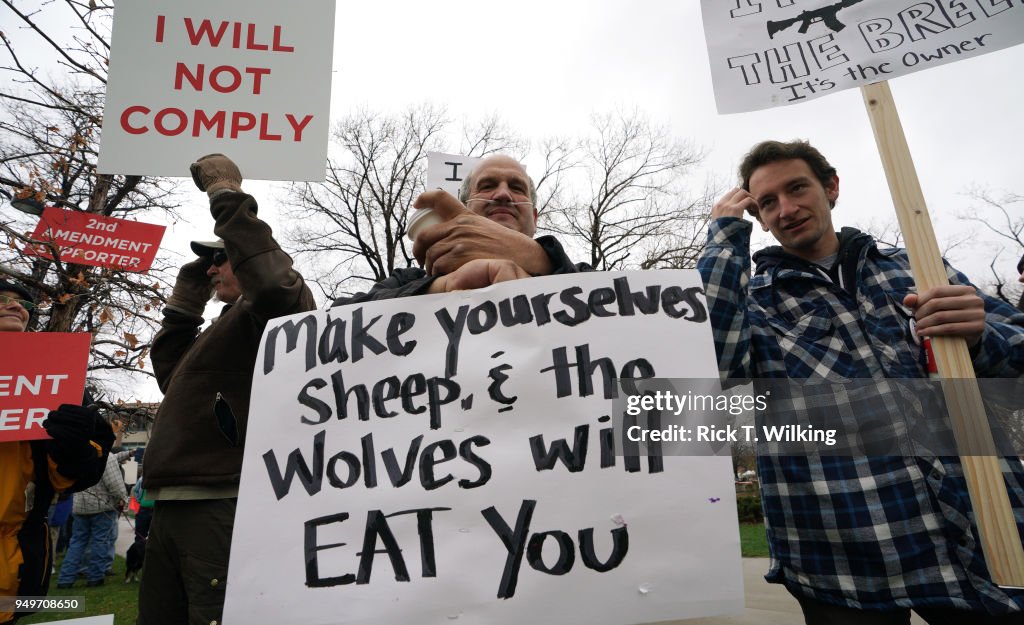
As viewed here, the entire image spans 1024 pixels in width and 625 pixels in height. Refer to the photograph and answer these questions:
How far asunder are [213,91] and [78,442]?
1479mm

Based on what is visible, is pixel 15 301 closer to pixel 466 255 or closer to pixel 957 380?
pixel 466 255

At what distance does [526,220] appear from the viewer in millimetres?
1817

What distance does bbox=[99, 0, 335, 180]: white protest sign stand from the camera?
1944mm

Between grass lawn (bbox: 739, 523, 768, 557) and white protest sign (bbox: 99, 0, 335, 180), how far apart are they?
972 cm

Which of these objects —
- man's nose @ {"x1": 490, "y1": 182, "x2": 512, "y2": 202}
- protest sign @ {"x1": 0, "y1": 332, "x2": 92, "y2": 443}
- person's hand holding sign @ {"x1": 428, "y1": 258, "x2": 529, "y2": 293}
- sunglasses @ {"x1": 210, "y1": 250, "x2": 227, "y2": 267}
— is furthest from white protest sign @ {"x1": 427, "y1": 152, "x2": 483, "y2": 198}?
person's hand holding sign @ {"x1": 428, "y1": 258, "x2": 529, "y2": 293}

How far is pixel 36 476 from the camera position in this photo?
89.3 inches

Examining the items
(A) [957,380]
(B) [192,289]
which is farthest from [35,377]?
(A) [957,380]

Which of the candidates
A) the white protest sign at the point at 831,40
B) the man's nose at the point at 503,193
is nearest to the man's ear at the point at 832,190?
the white protest sign at the point at 831,40

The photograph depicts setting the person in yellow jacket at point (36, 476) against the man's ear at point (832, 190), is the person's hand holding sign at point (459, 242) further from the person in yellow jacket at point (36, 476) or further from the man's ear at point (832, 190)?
the person in yellow jacket at point (36, 476)

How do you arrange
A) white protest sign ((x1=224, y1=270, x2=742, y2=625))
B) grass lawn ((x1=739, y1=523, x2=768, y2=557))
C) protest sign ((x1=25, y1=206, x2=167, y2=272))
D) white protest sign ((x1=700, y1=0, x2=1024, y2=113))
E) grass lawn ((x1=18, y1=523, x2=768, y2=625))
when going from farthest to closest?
grass lawn ((x1=739, y1=523, x2=768, y2=557))
grass lawn ((x1=18, y1=523, x2=768, y2=625))
protest sign ((x1=25, y1=206, x2=167, y2=272))
white protest sign ((x1=700, y1=0, x2=1024, y2=113))
white protest sign ((x1=224, y1=270, x2=742, y2=625))

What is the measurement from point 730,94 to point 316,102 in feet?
4.76

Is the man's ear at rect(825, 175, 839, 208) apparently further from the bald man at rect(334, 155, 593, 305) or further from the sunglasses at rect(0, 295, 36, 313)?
the sunglasses at rect(0, 295, 36, 313)

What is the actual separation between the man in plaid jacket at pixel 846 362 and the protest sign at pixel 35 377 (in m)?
2.46

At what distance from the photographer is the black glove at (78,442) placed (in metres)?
2.14
